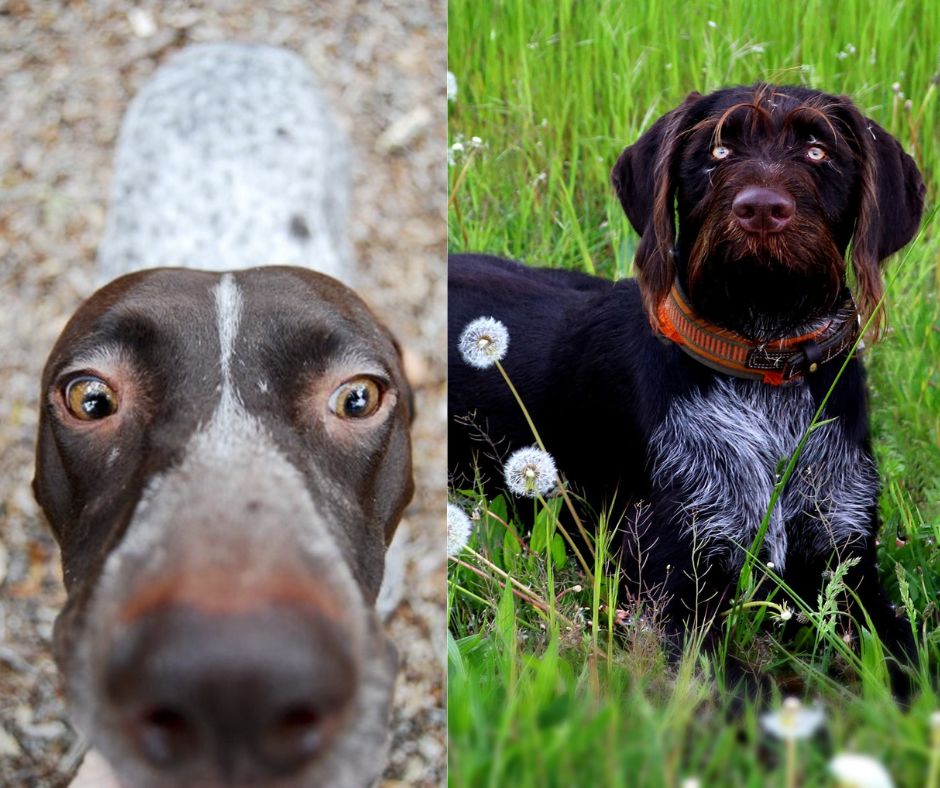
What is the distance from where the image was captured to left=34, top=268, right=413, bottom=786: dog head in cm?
116

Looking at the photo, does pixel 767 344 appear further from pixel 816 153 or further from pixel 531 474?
pixel 531 474

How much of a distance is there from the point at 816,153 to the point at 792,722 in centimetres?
133

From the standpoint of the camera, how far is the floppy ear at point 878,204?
2.03 meters

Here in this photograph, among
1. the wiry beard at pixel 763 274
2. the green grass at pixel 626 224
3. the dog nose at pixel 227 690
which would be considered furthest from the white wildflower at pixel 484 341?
the dog nose at pixel 227 690

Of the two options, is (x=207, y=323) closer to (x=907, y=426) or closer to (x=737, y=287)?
(x=737, y=287)

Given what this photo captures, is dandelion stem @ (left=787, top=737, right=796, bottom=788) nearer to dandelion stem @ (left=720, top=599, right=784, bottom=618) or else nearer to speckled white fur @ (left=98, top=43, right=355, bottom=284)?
dandelion stem @ (left=720, top=599, right=784, bottom=618)

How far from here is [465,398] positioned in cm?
314

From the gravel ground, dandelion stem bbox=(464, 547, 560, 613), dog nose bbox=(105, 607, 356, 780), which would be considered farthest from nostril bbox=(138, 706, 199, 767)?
dandelion stem bbox=(464, 547, 560, 613)

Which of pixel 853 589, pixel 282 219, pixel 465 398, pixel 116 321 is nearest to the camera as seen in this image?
pixel 116 321

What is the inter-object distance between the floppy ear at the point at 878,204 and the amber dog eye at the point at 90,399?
1.47 m

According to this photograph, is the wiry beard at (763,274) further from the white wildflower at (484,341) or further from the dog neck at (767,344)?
the white wildflower at (484,341)

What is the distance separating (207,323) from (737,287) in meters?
1.06

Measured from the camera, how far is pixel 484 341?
2.61 meters

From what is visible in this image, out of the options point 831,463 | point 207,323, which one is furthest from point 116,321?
point 831,463
